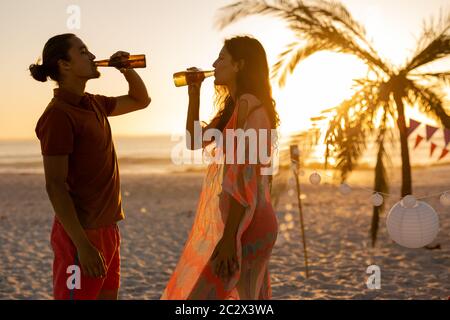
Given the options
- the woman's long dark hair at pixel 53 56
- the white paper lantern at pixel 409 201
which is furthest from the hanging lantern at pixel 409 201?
the woman's long dark hair at pixel 53 56

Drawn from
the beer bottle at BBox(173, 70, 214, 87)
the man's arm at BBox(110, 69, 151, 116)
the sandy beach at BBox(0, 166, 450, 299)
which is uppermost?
the beer bottle at BBox(173, 70, 214, 87)

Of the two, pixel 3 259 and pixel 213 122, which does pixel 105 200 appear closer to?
pixel 213 122

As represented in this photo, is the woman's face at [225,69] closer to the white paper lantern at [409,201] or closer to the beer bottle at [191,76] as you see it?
the beer bottle at [191,76]

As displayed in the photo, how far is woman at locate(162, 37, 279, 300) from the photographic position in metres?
2.56

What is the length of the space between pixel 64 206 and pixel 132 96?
3.05 feet

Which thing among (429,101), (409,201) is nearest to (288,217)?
(429,101)

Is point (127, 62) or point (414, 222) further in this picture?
point (414, 222)

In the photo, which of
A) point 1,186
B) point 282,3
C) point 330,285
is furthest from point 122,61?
point 1,186

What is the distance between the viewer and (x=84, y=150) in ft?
8.86

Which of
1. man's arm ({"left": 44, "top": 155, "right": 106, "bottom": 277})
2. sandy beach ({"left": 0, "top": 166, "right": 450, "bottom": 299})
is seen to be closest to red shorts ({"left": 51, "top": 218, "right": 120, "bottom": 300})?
man's arm ({"left": 44, "top": 155, "right": 106, "bottom": 277})

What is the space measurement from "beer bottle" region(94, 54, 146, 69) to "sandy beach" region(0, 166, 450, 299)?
3.78 metres

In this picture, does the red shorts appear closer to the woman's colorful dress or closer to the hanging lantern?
the woman's colorful dress

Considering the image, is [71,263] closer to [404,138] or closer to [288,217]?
→ [404,138]

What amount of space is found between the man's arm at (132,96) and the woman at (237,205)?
0.66m
